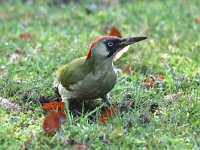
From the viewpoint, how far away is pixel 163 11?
867 cm

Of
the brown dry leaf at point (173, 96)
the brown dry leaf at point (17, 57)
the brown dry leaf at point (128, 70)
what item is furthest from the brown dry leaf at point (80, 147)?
the brown dry leaf at point (17, 57)

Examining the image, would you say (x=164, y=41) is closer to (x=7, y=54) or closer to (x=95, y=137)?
(x=7, y=54)

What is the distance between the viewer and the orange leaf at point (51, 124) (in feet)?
14.9

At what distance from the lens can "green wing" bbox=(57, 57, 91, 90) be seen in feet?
16.9

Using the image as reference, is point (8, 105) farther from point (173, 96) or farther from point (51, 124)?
point (173, 96)

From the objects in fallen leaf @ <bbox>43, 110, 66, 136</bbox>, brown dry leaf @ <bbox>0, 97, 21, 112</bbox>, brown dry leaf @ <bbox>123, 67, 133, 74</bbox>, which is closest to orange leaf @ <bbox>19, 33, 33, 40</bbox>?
brown dry leaf @ <bbox>123, 67, 133, 74</bbox>

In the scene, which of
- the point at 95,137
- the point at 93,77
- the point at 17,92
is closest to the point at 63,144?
the point at 95,137

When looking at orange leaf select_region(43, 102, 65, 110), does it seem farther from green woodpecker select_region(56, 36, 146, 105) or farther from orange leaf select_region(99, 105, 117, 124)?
orange leaf select_region(99, 105, 117, 124)

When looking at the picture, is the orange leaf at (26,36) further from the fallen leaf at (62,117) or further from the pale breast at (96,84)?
the fallen leaf at (62,117)

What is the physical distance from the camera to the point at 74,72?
17.2 feet

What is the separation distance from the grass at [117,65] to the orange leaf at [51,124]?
0.07 m

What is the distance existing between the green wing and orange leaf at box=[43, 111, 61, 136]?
1.98 ft

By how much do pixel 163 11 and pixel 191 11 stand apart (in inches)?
17.6

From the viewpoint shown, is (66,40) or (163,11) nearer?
(66,40)
